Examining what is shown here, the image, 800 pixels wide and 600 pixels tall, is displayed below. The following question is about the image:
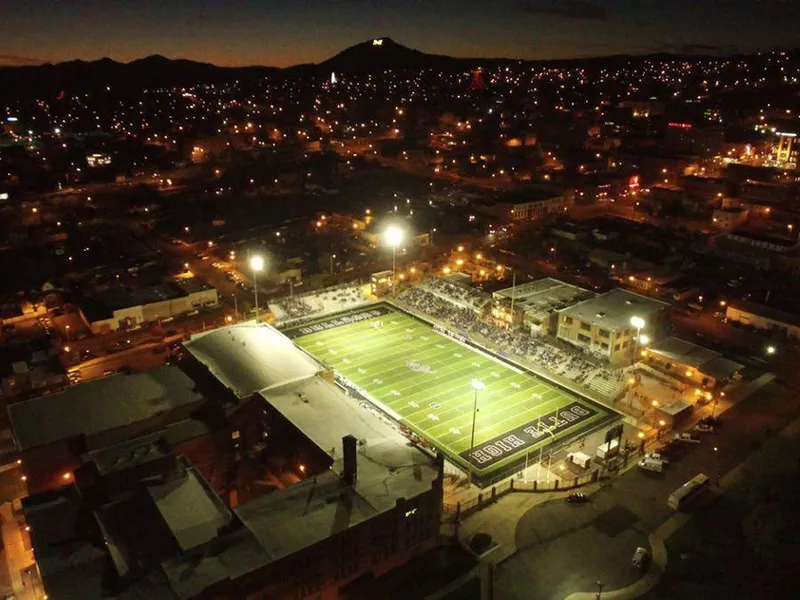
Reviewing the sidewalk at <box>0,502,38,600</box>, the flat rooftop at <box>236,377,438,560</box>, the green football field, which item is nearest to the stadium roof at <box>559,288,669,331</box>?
the green football field

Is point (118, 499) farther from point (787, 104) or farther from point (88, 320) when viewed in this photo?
point (787, 104)

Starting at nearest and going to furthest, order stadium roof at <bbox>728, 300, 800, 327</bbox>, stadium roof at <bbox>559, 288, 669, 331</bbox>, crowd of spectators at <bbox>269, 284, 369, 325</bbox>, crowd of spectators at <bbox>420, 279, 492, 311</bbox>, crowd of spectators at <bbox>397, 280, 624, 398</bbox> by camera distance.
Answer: crowd of spectators at <bbox>397, 280, 624, 398</bbox>
stadium roof at <bbox>559, 288, 669, 331</bbox>
stadium roof at <bbox>728, 300, 800, 327</bbox>
crowd of spectators at <bbox>269, 284, 369, 325</bbox>
crowd of spectators at <bbox>420, 279, 492, 311</bbox>

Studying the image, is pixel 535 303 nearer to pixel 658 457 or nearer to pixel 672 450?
pixel 672 450

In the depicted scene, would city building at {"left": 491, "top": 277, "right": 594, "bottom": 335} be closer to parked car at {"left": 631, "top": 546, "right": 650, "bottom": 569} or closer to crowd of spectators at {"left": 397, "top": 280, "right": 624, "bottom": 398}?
crowd of spectators at {"left": 397, "top": 280, "right": 624, "bottom": 398}

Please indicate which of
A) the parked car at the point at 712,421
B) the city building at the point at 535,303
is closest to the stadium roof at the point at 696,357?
the parked car at the point at 712,421

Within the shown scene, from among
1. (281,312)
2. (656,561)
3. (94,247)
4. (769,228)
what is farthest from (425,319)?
(769,228)

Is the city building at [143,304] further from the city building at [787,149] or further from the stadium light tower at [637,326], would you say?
the city building at [787,149]
